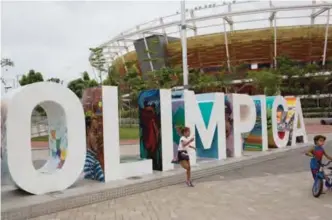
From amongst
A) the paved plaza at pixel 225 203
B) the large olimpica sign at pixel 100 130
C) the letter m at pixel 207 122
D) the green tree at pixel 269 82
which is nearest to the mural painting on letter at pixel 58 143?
the large olimpica sign at pixel 100 130

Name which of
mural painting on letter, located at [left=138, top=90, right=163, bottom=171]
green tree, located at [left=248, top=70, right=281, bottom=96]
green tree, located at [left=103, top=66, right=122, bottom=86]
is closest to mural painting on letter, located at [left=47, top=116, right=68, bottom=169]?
mural painting on letter, located at [left=138, top=90, right=163, bottom=171]

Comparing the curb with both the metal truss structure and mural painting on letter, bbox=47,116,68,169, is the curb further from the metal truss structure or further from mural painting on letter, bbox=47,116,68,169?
the metal truss structure

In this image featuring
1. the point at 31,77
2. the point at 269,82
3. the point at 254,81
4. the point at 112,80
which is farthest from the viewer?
the point at 31,77

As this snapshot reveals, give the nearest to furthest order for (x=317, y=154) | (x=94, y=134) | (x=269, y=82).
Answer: (x=317, y=154) < (x=94, y=134) < (x=269, y=82)

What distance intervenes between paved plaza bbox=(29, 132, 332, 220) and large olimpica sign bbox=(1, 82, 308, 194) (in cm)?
110

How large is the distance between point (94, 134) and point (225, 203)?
138 inches

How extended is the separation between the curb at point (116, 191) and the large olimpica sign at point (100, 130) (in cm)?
61

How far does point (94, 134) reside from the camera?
8859 millimetres

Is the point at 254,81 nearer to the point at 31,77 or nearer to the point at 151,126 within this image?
the point at 31,77

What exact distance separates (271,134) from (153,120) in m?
6.61

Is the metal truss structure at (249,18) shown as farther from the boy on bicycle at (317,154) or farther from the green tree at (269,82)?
the boy on bicycle at (317,154)

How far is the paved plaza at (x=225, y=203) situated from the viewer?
638 centimetres

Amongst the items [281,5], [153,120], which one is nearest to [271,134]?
[153,120]

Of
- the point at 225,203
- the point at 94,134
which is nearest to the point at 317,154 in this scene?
the point at 225,203
